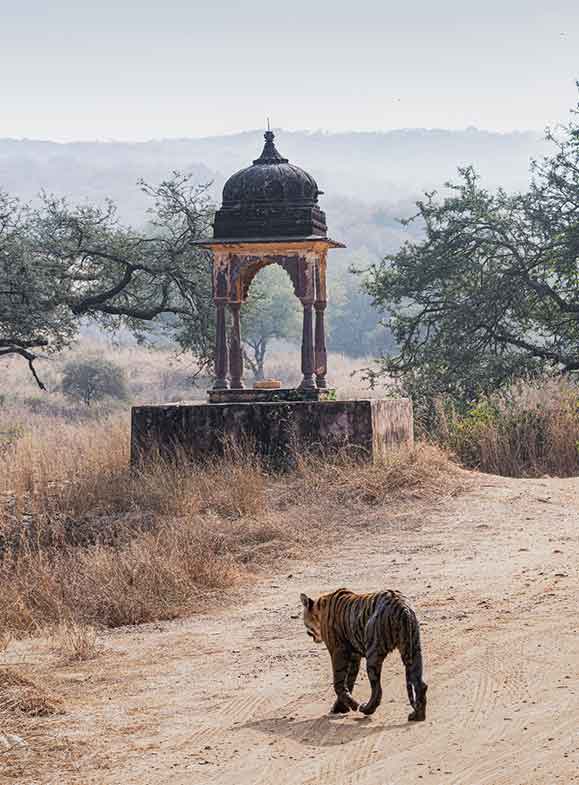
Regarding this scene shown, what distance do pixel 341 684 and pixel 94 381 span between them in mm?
43386

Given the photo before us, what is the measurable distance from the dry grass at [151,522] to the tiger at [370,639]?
2.48m

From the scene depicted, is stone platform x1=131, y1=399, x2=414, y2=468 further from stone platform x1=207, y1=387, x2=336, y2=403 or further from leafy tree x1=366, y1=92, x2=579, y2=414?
leafy tree x1=366, y1=92, x2=579, y2=414

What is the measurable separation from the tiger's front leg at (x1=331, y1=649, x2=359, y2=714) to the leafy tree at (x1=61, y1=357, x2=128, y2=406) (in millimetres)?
41856

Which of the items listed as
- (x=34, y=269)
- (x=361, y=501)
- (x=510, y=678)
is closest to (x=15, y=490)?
(x=361, y=501)

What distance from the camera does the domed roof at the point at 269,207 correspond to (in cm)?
1742

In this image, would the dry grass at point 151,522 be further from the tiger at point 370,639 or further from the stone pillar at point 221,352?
the tiger at point 370,639

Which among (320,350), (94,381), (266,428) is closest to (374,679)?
(266,428)

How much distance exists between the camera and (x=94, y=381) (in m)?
49.5

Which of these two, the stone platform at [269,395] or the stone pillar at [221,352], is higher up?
the stone pillar at [221,352]

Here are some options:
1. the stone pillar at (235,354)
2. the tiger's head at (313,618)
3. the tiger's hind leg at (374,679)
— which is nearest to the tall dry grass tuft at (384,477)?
Answer: the stone pillar at (235,354)

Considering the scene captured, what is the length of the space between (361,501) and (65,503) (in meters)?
3.38

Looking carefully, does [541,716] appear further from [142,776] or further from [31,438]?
[31,438]

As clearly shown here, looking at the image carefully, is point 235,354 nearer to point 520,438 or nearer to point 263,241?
point 263,241

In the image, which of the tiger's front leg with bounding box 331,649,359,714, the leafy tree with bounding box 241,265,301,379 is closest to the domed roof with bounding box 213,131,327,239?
the tiger's front leg with bounding box 331,649,359,714
